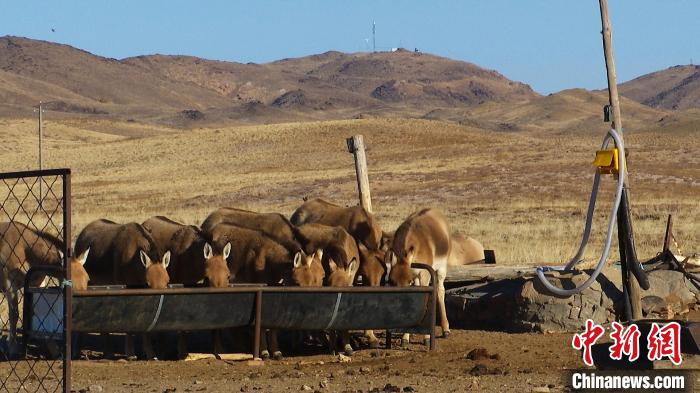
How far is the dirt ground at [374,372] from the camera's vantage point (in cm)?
1245

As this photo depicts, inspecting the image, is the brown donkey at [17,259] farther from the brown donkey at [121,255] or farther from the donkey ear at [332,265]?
the donkey ear at [332,265]

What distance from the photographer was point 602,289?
17125 mm

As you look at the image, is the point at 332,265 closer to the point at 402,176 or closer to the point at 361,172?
the point at 361,172

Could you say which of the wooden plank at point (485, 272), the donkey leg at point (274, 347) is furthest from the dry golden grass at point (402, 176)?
the donkey leg at point (274, 347)

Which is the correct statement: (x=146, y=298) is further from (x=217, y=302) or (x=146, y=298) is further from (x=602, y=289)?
(x=602, y=289)

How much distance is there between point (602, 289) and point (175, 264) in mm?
5519

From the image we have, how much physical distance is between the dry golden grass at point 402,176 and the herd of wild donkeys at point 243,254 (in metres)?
4.97

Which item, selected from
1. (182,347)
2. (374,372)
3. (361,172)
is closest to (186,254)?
(182,347)

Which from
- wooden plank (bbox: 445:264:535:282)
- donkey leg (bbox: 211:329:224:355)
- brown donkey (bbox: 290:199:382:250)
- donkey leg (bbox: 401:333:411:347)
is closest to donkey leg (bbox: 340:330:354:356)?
donkey leg (bbox: 401:333:411:347)

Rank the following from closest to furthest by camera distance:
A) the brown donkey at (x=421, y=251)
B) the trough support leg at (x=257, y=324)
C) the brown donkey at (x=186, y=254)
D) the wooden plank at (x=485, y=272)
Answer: the trough support leg at (x=257, y=324) → the brown donkey at (x=421, y=251) → the brown donkey at (x=186, y=254) → the wooden plank at (x=485, y=272)

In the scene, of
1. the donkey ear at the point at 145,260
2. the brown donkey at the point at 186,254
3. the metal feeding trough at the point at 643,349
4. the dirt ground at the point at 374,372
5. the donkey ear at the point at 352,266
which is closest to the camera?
the dirt ground at the point at 374,372

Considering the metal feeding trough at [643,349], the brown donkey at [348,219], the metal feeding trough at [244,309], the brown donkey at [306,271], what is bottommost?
the metal feeding trough at [643,349]

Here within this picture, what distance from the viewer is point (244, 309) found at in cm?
1442

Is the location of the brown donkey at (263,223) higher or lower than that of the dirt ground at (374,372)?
higher
